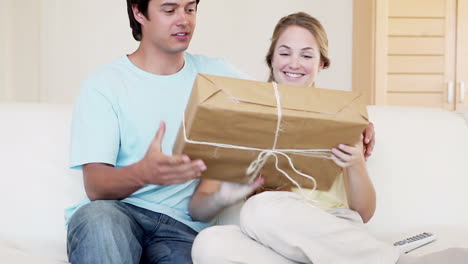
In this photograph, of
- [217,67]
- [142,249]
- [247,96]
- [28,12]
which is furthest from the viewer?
[28,12]

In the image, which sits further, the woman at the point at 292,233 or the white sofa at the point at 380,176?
the white sofa at the point at 380,176

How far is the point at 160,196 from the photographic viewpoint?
1608mm

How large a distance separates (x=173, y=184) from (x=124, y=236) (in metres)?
0.15

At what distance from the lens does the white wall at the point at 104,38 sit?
12.8ft

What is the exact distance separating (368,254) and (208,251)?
0.32 meters

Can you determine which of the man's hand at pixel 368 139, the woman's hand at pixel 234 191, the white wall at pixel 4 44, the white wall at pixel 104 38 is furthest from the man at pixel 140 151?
the white wall at pixel 4 44

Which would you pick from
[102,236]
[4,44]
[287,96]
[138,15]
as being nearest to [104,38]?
[4,44]

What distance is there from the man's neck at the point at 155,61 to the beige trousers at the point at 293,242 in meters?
0.51

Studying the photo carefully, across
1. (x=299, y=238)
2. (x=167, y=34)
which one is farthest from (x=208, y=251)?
(x=167, y=34)

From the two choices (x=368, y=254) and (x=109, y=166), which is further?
(x=109, y=166)

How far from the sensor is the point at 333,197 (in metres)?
1.56

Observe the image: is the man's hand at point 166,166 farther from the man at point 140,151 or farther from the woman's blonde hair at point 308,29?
the woman's blonde hair at point 308,29

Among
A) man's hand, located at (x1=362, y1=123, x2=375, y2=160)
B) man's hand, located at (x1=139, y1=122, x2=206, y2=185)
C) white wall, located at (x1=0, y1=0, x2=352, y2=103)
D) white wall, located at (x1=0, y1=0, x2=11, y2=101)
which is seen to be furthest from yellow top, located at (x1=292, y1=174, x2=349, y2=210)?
white wall, located at (x1=0, y1=0, x2=11, y2=101)

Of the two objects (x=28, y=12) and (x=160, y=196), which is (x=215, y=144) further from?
(x=28, y=12)
